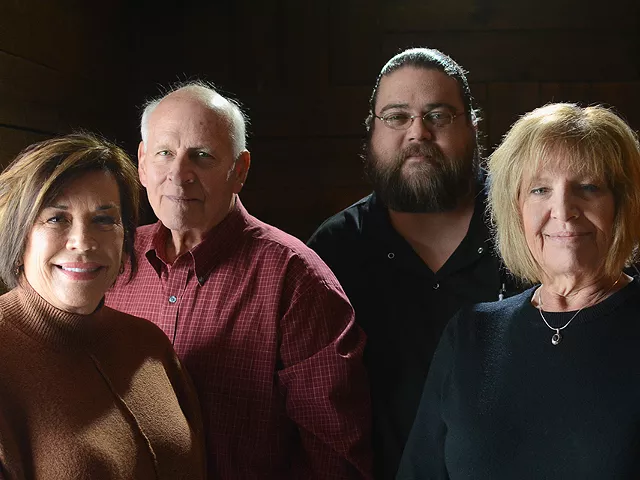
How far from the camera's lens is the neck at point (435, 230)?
8.17ft

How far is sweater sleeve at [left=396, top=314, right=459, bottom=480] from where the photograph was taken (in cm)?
186

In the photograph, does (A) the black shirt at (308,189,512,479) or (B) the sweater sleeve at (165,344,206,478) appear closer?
(B) the sweater sleeve at (165,344,206,478)

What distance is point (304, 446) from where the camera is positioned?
2.16m

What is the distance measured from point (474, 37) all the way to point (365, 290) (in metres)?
1.86

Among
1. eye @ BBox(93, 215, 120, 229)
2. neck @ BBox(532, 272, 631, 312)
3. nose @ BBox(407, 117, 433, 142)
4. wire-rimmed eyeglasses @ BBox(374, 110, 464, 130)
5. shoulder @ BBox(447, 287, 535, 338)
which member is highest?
wire-rimmed eyeglasses @ BBox(374, 110, 464, 130)

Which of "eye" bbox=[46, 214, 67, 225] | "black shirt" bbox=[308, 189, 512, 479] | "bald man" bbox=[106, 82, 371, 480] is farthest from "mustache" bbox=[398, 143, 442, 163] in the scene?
"eye" bbox=[46, 214, 67, 225]

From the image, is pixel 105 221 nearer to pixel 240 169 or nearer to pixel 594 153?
pixel 240 169

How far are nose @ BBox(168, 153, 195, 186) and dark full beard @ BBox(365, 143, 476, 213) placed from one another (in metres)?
0.69

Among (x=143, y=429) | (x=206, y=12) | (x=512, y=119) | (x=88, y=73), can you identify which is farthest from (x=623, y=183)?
(x=206, y=12)

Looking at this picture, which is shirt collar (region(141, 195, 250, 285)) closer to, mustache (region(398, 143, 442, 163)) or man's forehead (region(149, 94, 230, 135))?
man's forehead (region(149, 94, 230, 135))

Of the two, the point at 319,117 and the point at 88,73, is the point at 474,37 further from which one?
the point at 88,73

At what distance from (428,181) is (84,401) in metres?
1.33

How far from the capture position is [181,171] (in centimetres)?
215

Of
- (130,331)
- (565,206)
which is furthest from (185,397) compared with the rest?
(565,206)
